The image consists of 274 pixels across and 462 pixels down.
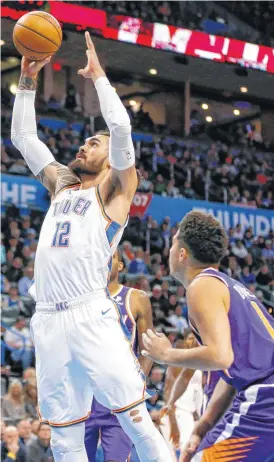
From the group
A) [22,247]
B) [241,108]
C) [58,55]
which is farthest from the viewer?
[241,108]

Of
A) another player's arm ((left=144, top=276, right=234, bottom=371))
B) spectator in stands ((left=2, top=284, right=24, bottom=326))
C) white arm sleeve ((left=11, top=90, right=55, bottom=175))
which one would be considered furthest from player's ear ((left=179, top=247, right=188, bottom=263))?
spectator in stands ((left=2, top=284, right=24, bottom=326))

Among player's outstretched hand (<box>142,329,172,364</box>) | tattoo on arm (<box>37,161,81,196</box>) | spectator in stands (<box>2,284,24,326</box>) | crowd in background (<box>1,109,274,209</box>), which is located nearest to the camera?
player's outstretched hand (<box>142,329,172,364</box>)

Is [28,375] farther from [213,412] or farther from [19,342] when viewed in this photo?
[213,412]

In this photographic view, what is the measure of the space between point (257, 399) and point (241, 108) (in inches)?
1106

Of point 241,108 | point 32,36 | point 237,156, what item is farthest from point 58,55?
point 32,36

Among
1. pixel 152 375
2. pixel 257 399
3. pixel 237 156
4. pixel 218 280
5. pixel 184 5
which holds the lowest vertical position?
pixel 152 375

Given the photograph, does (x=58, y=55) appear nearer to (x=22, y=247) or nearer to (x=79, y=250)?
(x=22, y=247)

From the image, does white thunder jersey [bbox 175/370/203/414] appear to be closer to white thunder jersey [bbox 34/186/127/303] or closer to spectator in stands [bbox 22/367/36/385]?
spectator in stands [bbox 22/367/36/385]

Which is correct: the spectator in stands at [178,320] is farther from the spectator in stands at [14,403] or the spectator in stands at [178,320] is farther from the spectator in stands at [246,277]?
the spectator in stands at [14,403]

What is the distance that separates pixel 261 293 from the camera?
19203 millimetres

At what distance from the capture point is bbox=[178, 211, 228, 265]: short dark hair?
14.5 feet

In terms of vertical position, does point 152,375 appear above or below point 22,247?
below

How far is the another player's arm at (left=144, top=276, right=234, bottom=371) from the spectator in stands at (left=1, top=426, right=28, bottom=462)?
6.05 metres

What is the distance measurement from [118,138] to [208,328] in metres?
1.45
